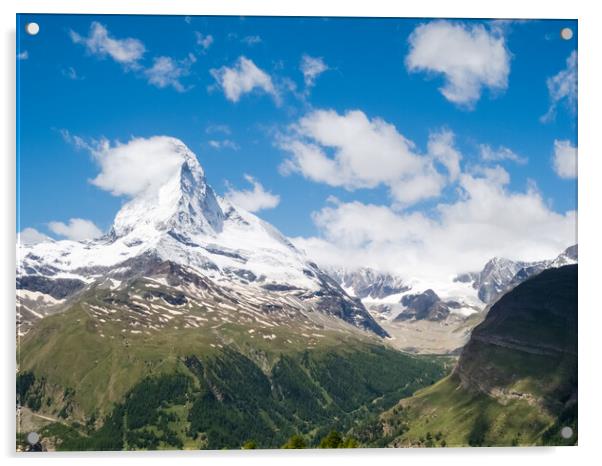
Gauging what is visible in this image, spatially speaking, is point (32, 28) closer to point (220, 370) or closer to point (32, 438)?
point (32, 438)

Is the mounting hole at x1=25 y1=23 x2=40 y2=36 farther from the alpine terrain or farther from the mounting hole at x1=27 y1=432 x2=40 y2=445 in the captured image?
the alpine terrain

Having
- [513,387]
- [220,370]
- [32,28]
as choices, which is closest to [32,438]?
[32,28]

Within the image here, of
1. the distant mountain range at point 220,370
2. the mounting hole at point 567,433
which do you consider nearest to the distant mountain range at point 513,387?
the mounting hole at point 567,433

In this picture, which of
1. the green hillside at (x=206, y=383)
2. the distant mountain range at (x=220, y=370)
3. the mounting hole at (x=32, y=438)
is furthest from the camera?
the green hillside at (x=206, y=383)

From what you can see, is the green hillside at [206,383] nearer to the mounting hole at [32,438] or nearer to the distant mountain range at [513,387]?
the distant mountain range at [513,387]

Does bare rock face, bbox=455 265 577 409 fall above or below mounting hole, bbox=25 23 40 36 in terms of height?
below

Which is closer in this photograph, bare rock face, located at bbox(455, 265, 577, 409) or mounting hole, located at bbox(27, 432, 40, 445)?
mounting hole, located at bbox(27, 432, 40, 445)

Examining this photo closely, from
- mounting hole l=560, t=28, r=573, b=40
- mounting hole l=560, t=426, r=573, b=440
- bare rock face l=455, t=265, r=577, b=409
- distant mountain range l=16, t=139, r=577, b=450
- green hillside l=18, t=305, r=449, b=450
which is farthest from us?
green hillside l=18, t=305, r=449, b=450

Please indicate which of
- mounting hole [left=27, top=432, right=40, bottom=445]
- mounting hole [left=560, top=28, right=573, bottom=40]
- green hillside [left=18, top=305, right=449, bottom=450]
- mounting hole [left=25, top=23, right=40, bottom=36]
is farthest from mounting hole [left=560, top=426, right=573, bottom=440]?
green hillside [left=18, top=305, right=449, bottom=450]

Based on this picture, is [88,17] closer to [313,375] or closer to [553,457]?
[553,457]

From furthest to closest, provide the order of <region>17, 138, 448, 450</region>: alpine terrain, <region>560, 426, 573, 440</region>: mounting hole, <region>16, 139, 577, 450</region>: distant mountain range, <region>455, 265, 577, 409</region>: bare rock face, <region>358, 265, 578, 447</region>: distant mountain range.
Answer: <region>17, 138, 448, 450</region>: alpine terrain, <region>16, 139, 577, 450</region>: distant mountain range, <region>455, 265, 577, 409</region>: bare rock face, <region>358, 265, 578, 447</region>: distant mountain range, <region>560, 426, 573, 440</region>: mounting hole
